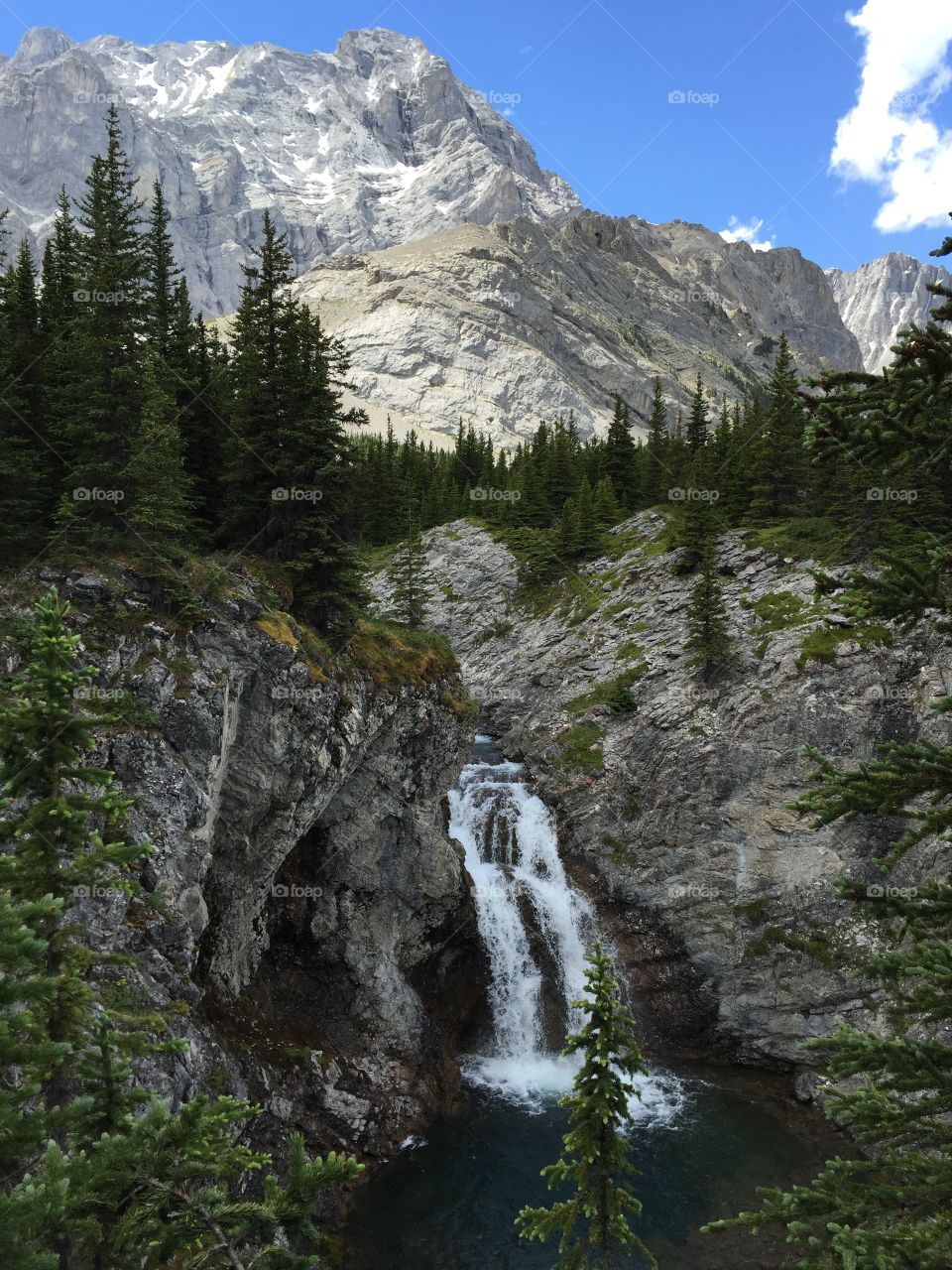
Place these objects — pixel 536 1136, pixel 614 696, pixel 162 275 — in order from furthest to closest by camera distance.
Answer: pixel 614 696 < pixel 162 275 < pixel 536 1136

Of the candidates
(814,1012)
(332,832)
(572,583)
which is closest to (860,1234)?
(332,832)

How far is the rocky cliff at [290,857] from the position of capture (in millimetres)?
20281

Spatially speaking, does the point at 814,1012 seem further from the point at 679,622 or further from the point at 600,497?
the point at 600,497

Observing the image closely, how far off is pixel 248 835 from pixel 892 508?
3877 centimetres

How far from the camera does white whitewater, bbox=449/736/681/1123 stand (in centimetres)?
3184

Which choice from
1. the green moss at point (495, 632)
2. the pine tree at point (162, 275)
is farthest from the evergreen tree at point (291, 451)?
the green moss at point (495, 632)

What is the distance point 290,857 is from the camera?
29938mm

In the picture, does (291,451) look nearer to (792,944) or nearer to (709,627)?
(709,627)

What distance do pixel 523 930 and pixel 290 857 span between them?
43.9 ft

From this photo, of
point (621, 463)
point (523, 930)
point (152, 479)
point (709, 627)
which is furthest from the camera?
point (621, 463)

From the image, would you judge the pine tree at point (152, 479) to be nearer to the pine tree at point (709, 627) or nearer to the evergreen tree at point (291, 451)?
the evergreen tree at point (291, 451)

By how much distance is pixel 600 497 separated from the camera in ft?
227

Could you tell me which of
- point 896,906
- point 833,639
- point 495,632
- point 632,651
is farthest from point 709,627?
point 896,906

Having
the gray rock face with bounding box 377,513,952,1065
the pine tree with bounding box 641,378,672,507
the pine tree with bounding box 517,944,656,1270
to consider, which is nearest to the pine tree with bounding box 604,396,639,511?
the pine tree with bounding box 641,378,672,507
